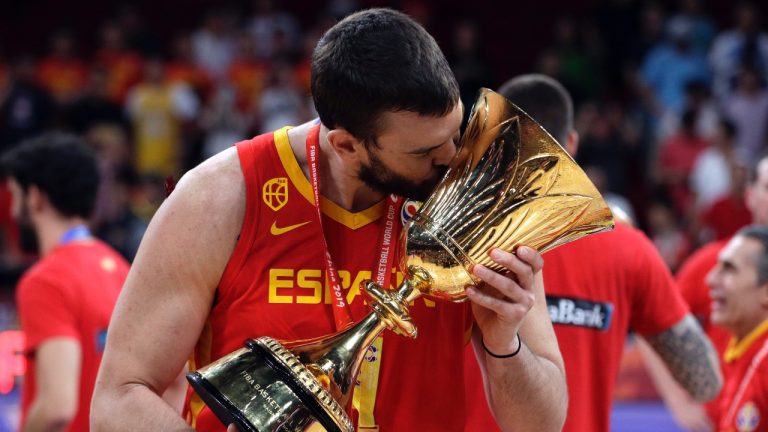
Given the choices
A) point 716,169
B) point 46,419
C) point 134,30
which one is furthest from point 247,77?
point 46,419

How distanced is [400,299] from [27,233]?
3198mm

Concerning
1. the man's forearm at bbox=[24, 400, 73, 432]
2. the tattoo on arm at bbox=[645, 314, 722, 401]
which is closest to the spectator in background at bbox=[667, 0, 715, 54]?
the tattoo on arm at bbox=[645, 314, 722, 401]

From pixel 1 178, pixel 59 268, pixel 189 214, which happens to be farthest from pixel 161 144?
pixel 189 214

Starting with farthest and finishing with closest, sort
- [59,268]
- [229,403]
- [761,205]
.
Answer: [761,205] → [59,268] → [229,403]

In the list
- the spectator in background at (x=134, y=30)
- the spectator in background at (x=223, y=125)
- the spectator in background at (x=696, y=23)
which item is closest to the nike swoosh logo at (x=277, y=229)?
the spectator in background at (x=223, y=125)

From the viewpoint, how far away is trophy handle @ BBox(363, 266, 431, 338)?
Result: 2156 millimetres

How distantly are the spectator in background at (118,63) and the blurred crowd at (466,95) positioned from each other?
0.02m

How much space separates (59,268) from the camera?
14.2 feet

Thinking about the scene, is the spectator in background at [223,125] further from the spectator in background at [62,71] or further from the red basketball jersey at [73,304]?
the red basketball jersey at [73,304]

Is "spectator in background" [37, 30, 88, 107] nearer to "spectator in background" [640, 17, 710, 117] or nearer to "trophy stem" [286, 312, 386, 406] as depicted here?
"spectator in background" [640, 17, 710, 117]

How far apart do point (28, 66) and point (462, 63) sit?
200 inches

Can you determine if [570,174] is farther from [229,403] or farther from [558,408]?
[229,403]

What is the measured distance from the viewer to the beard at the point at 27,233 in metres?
4.69

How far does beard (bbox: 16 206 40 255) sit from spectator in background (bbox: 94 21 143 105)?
25.0ft
